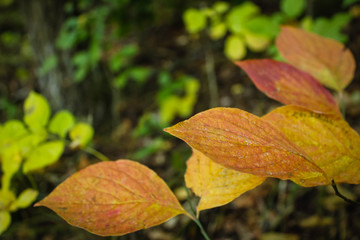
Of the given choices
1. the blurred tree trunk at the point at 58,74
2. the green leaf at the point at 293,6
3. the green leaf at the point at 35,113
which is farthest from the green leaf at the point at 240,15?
the blurred tree trunk at the point at 58,74

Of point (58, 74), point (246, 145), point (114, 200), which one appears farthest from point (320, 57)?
point (58, 74)

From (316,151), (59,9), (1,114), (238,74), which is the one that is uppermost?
(59,9)

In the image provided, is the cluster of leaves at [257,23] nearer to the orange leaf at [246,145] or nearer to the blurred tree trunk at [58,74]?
the orange leaf at [246,145]

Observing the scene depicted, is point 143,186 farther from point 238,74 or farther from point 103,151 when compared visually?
point 238,74

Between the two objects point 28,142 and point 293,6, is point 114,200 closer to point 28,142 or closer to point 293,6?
point 28,142

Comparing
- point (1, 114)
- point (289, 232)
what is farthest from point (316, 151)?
point (1, 114)

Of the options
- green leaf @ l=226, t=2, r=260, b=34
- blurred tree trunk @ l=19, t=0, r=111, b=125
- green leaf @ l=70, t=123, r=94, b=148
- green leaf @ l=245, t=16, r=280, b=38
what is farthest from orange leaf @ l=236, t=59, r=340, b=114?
blurred tree trunk @ l=19, t=0, r=111, b=125

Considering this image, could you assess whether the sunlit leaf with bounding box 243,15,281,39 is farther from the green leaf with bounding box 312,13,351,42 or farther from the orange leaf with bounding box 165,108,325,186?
the orange leaf with bounding box 165,108,325,186

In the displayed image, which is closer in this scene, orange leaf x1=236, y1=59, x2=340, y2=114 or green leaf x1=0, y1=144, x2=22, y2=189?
orange leaf x1=236, y1=59, x2=340, y2=114
